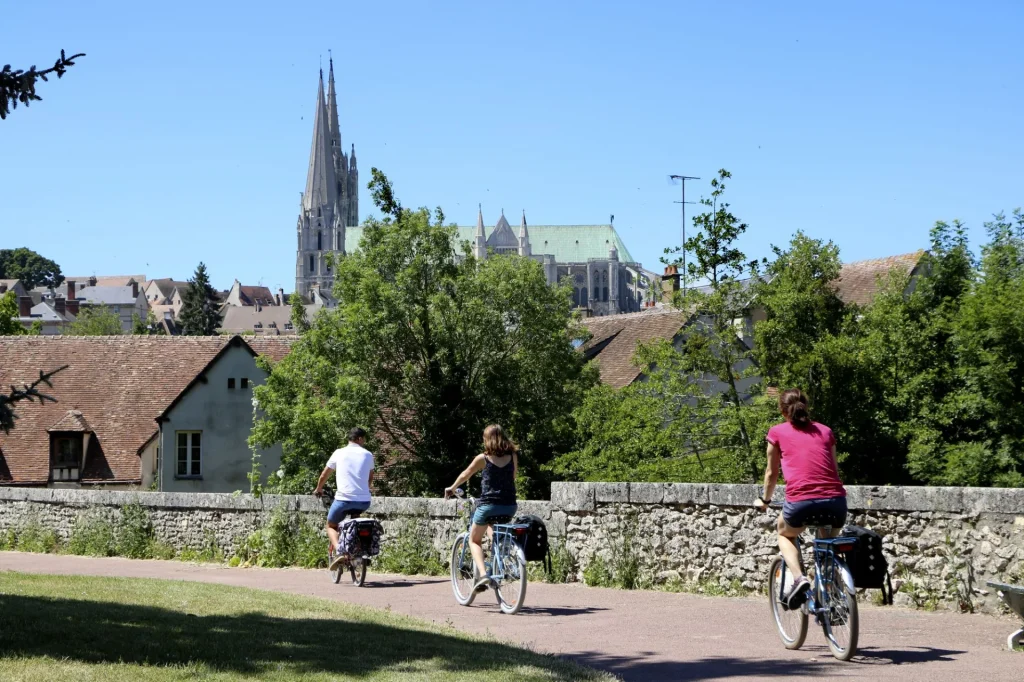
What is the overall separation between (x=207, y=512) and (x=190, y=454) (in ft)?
82.2

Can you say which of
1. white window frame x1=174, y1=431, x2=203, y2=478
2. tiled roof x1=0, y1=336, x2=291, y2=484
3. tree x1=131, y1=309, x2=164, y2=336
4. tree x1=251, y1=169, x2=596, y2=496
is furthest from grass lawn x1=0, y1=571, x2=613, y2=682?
tree x1=131, y1=309, x2=164, y2=336

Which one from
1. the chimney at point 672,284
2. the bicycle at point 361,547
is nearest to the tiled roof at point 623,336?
the chimney at point 672,284

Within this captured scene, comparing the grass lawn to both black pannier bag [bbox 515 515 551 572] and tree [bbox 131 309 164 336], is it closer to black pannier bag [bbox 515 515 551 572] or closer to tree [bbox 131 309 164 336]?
black pannier bag [bbox 515 515 551 572]

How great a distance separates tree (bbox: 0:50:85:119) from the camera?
8.27 meters

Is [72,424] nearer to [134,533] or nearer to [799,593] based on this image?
[134,533]

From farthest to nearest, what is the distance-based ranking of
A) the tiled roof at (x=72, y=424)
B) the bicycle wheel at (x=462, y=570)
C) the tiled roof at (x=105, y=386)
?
the tiled roof at (x=72, y=424) → the tiled roof at (x=105, y=386) → the bicycle wheel at (x=462, y=570)

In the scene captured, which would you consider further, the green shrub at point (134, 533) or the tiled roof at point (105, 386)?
the tiled roof at point (105, 386)

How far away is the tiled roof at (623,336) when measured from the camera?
39.2 m

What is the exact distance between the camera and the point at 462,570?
11383mm

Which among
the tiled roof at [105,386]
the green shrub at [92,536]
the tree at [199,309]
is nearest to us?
the green shrub at [92,536]

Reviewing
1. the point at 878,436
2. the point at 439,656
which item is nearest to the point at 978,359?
the point at 878,436

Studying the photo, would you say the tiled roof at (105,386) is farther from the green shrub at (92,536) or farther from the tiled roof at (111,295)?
the tiled roof at (111,295)

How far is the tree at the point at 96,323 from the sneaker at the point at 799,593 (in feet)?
412

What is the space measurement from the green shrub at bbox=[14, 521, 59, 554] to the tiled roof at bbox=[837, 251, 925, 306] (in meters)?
23.7
